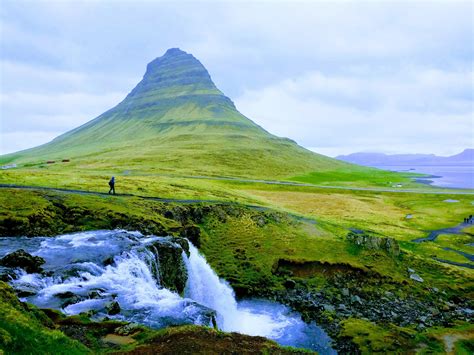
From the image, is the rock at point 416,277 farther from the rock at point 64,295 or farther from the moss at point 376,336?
the rock at point 64,295

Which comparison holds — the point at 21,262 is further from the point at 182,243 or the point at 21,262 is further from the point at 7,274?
the point at 182,243

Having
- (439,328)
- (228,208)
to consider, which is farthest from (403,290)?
(228,208)

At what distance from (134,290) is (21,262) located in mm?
10188

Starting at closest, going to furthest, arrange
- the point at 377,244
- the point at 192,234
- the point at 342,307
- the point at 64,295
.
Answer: the point at 64,295 < the point at 342,307 < the point at 192,234 < the point at 377,244

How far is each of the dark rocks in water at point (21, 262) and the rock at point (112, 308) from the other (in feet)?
29.1

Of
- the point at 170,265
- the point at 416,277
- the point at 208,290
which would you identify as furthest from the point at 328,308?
the point at 170,265

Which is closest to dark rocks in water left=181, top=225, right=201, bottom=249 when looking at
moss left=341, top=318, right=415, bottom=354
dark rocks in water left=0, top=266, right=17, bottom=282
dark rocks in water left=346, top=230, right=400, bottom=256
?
moss left=341, top=318, right=415, bottom=354

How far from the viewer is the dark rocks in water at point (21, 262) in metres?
29.5

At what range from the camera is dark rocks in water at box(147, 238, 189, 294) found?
38.9 meters

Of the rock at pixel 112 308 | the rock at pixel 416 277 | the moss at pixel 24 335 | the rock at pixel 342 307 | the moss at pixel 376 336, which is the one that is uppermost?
the moss at pixel 24 335

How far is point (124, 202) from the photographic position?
56.8m

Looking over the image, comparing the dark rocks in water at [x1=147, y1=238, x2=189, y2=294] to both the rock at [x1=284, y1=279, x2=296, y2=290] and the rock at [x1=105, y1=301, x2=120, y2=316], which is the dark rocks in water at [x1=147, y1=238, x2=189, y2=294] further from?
the rock at [x1=284, y1=279, x2=296, y2=290]

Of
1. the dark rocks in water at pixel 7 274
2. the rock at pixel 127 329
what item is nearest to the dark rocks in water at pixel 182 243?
the dark rocks in water at pixel 7 274

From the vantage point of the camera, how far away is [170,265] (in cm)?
4025
